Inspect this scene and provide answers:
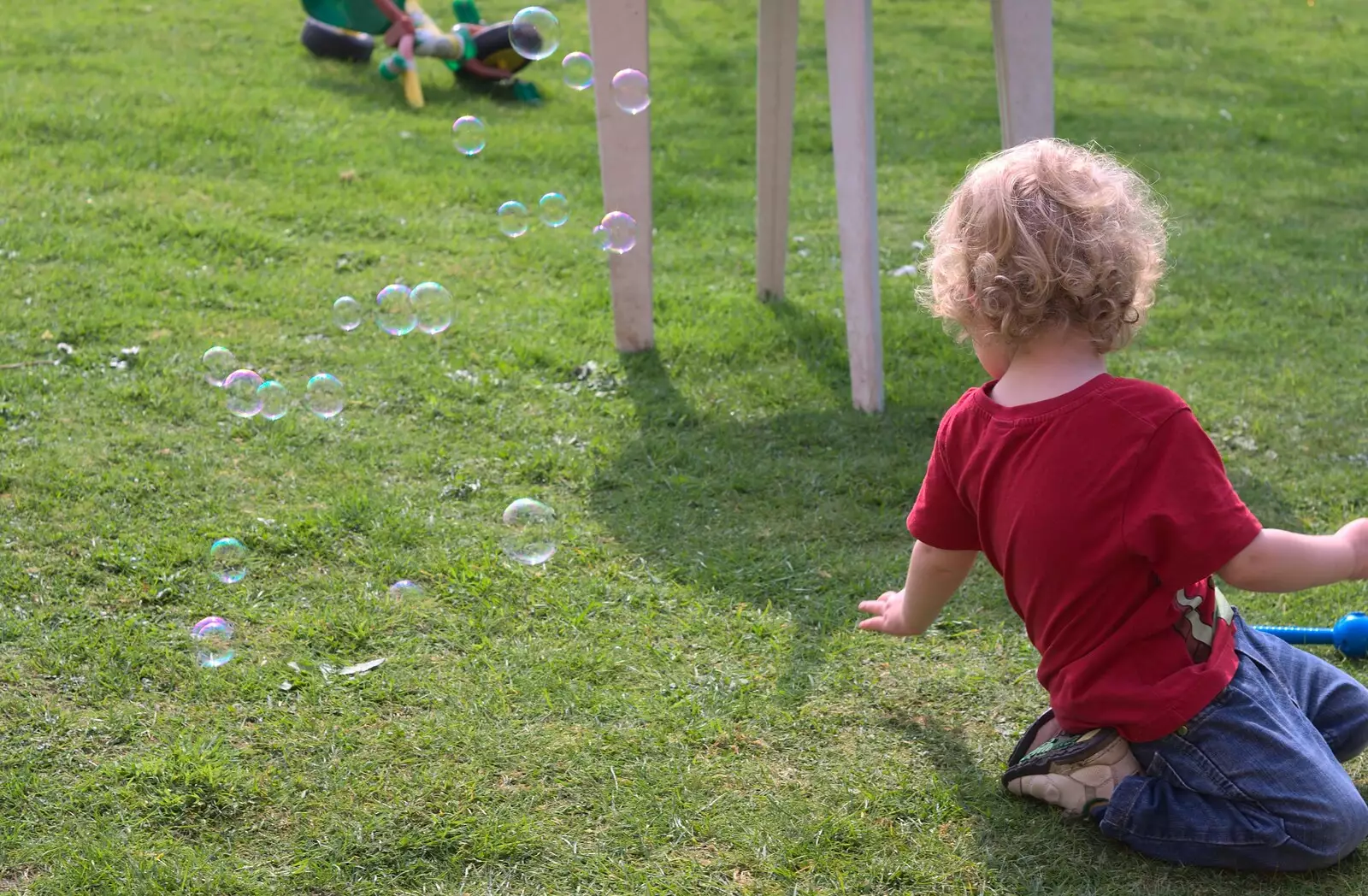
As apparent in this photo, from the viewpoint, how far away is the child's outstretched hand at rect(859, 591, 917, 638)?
2451 mm

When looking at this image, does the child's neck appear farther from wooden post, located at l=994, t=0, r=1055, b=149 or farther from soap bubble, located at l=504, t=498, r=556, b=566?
wooden post, located at l=994, t=0, r=1055, b=149

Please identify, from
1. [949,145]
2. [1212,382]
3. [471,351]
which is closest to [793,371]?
[471,351]

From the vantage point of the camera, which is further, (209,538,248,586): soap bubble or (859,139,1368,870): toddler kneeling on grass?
(209,538,248,586): soap bubble

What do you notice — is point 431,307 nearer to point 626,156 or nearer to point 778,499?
point 626,156

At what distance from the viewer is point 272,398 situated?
11.0ft

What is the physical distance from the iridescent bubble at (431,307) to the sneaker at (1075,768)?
2.09 meters

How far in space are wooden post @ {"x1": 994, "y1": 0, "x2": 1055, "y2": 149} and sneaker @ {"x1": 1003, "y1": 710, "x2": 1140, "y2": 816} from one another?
2021mm

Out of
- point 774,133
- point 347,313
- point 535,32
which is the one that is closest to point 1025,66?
point 774,133

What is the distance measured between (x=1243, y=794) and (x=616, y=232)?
2429 millimetres

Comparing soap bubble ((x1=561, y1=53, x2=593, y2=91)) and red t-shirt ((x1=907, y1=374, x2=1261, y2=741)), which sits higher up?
soap bubble ((x1=561, y1=53, x2=593, y2=91))

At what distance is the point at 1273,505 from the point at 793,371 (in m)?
1.46

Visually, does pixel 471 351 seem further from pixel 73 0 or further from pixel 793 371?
pixel 73 0

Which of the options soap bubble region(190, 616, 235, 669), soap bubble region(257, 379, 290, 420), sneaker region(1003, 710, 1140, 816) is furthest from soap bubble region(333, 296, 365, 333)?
sneaker region(1003, 710, 1140, 816)

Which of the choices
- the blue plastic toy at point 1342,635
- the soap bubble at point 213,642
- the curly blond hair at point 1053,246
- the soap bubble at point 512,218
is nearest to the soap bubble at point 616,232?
the soap bubble at point 512,218
